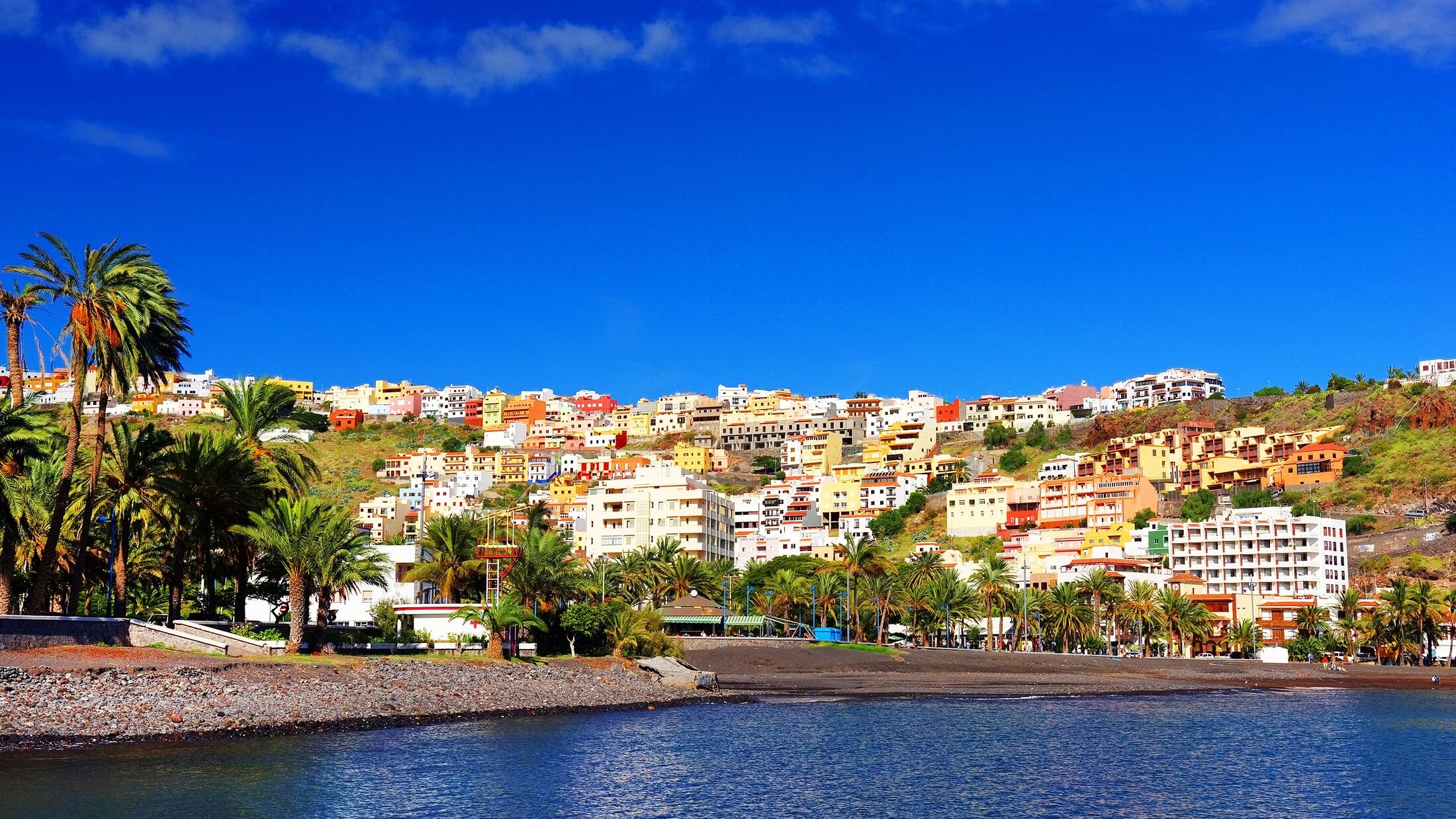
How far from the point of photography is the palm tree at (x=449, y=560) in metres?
76.1

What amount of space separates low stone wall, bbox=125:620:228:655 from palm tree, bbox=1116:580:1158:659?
78217 mm

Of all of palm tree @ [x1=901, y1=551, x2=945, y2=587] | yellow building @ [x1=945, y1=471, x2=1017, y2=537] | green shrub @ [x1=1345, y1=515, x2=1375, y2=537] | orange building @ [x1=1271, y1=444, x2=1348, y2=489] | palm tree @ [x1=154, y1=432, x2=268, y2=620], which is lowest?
palm tree @ [x1=901, y1=551, x2=945, y2=587]

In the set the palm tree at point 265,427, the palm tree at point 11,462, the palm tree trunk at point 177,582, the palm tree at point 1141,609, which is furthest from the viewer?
the palm tree at point 1141,609

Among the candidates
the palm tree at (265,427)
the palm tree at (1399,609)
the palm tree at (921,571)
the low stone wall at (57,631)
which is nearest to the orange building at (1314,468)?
the palm tree at (1399,609)

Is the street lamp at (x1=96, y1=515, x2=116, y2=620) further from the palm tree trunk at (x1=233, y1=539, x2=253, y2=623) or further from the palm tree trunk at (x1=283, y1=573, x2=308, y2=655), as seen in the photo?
the palm tree trunk at (x1=283, y1=573, x2=308, y2=655)

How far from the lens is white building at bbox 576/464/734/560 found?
145250 millimetres

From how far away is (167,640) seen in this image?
47.1 meters

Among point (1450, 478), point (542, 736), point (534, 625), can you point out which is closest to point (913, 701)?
point (534, 625)

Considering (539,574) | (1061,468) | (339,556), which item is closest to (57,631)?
(339,556)

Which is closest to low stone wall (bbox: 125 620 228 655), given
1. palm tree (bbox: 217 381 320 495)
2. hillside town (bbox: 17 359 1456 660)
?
palm tree (bbox: 217 381 320 495)

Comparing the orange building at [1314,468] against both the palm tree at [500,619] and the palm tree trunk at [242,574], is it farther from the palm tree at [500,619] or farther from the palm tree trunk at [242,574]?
→ the palm tree trunk at [242,574]

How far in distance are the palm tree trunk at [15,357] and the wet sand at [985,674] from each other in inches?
1370

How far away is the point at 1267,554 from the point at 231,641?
359 feet

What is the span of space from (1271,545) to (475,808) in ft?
383
